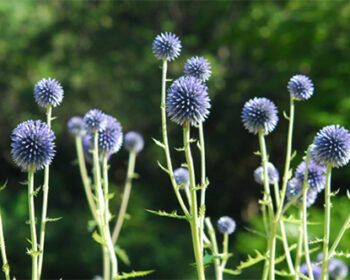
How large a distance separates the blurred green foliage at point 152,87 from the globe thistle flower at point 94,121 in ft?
18.2

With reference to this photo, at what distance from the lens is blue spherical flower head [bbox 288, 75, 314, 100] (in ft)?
5.67

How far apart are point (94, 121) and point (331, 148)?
89cm

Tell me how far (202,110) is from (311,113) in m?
6.60

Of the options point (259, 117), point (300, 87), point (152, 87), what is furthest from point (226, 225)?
point (152, 87)

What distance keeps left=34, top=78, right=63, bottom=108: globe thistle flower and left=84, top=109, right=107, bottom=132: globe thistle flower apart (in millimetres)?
148

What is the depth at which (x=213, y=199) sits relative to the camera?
38.3 feet

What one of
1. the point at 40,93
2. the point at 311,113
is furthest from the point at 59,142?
the point at 40,93

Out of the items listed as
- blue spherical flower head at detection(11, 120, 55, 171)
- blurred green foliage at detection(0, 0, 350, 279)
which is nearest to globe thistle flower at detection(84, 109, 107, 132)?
blue spherical flower head at detection(11, 120, 55, 171)

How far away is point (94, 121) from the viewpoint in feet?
5.90

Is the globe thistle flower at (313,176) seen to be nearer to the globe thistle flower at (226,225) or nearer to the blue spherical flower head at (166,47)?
the globe thistle flower at (226,225)

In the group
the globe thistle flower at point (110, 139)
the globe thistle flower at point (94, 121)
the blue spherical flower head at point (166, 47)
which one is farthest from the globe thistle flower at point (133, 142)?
the blue spherical flower head at point (166, 47)

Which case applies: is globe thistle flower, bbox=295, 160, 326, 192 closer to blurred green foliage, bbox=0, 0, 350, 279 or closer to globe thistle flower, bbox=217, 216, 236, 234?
globe thistle flower, bbox=217, 216, 236, 234

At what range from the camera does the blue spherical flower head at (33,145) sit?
4.46 feet

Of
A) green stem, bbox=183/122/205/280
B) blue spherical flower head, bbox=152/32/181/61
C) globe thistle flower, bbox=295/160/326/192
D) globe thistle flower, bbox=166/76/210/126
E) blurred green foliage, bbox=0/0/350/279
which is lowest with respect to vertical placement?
green stem, bbox=183/122/205/280
